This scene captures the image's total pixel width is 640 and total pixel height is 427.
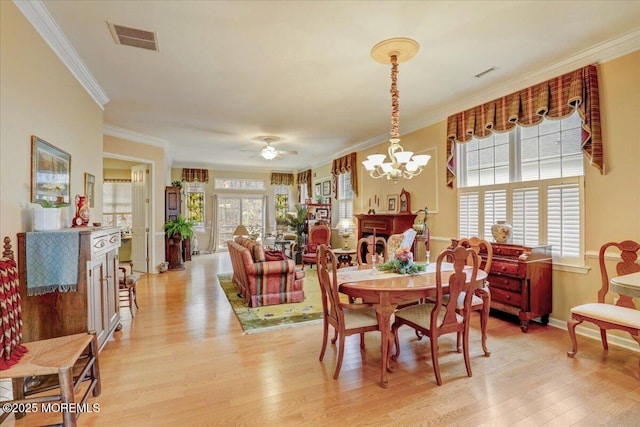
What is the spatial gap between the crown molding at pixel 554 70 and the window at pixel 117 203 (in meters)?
7.64

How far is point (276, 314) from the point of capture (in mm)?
4070

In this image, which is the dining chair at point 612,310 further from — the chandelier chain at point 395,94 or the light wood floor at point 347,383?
the chandelier chain at point 395,94

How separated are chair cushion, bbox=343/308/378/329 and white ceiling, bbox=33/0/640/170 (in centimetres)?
247

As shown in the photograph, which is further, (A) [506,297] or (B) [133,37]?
(A) [506,297]

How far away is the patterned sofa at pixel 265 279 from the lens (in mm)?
4383

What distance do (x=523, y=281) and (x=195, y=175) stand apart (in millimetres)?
9266

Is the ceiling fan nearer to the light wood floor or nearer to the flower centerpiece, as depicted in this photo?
the light wood floor

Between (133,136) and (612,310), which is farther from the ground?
(133,136)

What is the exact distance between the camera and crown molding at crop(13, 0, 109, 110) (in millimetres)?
2371

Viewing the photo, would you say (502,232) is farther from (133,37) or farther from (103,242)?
(133,37)

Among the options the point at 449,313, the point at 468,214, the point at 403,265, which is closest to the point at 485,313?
the point at 449,313

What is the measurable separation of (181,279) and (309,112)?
161 inches

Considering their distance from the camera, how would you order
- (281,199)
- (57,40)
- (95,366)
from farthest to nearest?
1. (281,199)
2. (57,40)
3. (95,366)

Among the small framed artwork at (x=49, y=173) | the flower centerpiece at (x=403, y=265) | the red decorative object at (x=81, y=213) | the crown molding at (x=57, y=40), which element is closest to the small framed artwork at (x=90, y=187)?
the small framed artwork at (x=49, y=173)
